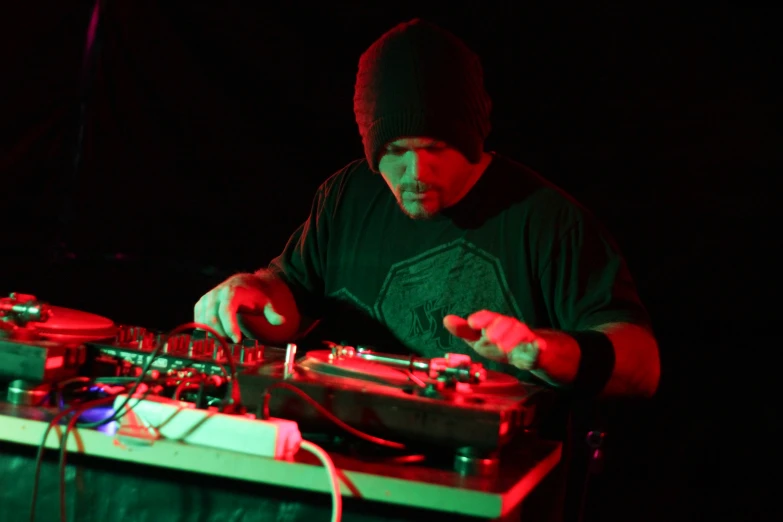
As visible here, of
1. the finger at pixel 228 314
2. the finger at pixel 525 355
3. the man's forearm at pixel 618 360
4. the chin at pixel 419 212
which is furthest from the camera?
the chin at pixel 419 212

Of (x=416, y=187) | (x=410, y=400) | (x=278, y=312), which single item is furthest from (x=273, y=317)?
(x=410, y=400)

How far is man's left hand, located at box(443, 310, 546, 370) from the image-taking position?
39.1 inches

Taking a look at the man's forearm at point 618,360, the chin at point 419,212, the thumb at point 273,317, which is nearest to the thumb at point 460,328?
the man's forearm at point 618,360

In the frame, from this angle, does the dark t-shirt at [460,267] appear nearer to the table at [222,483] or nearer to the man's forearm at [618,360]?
the man's forearm at [618,360]

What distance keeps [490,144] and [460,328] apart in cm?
137

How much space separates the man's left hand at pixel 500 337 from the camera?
3.26 feet

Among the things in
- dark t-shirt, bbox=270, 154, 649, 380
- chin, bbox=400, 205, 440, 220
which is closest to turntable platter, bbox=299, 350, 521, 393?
dark t-shirt, bbox=270, 154, 649, 380

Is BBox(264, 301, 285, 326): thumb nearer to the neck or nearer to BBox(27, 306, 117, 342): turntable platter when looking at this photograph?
BBox(27, 306, 117, 342): turntable platter

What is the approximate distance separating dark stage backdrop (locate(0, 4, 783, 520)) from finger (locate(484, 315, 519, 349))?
128 cm

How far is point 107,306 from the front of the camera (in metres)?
2.70

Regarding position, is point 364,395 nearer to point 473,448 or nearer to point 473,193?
point 473,448

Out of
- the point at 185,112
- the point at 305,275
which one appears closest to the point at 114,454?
the point at 305,275

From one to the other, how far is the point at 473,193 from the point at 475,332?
823 millimetres

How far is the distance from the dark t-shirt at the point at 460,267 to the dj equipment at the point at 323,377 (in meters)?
0.54
